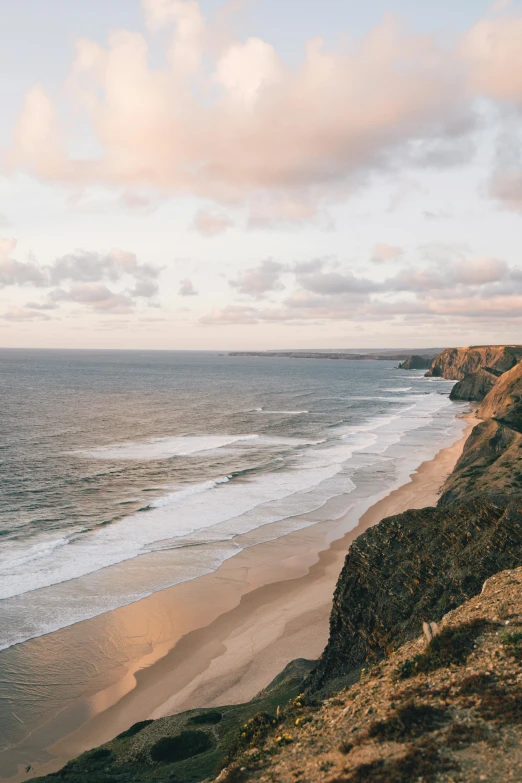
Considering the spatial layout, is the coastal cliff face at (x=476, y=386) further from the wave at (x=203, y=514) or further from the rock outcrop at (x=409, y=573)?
the rock outcrop at (x=409, y=573)

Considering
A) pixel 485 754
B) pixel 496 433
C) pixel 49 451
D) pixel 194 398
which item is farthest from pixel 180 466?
pixel 194 398

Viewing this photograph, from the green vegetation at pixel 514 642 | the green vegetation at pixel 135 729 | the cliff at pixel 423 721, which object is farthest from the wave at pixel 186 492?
the green vegetation at pixel 514 642

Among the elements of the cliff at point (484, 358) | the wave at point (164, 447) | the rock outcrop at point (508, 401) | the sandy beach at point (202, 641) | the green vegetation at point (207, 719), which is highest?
the cliff at point (484, 358)

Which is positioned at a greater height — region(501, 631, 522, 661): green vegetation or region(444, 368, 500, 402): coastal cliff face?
region(444, 368, 500, 402): coastal cliff face

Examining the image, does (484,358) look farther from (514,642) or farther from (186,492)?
(514,642)

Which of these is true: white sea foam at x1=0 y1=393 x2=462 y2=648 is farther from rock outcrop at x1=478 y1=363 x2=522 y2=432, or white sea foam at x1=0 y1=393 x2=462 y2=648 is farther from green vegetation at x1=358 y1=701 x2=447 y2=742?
green vegetation at x1=358 y1=701 x2=447 y2=742

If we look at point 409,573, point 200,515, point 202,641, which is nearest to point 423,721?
point 409,573

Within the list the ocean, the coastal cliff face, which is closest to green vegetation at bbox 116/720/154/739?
the ocean
